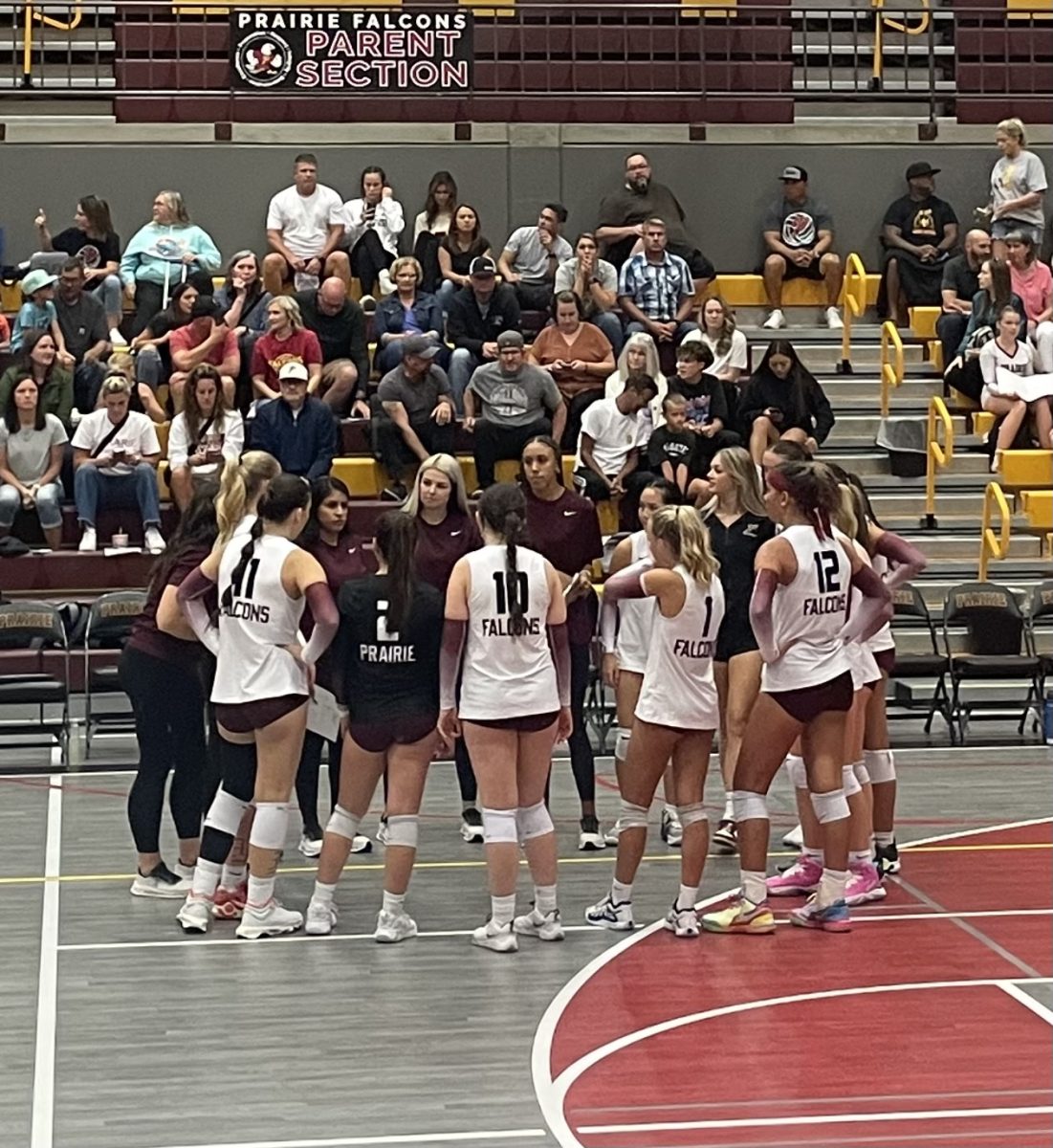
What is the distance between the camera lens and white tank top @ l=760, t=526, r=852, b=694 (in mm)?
8461

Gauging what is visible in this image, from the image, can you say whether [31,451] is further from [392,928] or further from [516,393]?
[392,928]

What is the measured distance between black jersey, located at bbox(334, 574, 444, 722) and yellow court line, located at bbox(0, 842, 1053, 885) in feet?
5.92

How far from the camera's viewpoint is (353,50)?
18.6 m

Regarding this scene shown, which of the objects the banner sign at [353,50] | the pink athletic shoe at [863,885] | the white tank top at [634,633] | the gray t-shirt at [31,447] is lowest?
the pink athletic shoe at [863,885]

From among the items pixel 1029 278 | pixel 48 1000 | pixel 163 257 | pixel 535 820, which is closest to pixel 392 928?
pixel 535 820

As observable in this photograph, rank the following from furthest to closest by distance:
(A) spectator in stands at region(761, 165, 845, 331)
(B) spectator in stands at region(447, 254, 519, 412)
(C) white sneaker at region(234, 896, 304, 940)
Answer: (A) spectator in stands at region(761, 165, 845, 331) < (B) spectator in stands at region(447, 254, 519, 412) < (C) white sneaker at region(234, 896, 304, 940)

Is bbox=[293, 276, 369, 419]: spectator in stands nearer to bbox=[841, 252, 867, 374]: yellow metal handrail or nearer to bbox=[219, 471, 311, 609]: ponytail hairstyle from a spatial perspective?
bbox=[841, 252, 867, 374]: yellow metal handrail

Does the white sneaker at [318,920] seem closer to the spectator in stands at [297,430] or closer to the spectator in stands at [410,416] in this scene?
the spectator in stands at [297,430]

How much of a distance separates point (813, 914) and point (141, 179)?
12.3 meters

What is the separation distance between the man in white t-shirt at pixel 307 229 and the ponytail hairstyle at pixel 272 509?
890 centimetres

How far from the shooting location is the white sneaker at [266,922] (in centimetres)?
873

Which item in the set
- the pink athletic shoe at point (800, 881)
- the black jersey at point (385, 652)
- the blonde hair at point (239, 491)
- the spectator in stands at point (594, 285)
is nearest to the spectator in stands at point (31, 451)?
the spectator in stands at point (594, 285)

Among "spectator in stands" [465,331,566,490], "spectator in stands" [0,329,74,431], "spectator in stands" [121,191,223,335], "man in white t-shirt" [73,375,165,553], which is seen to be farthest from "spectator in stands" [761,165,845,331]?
"spectator in stands" [0,329,74,431]

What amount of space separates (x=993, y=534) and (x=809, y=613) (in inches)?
302
